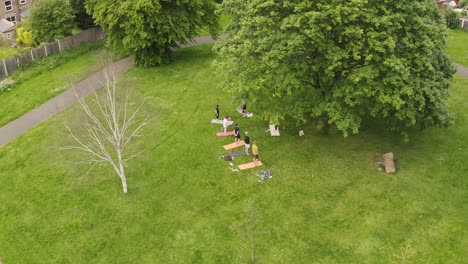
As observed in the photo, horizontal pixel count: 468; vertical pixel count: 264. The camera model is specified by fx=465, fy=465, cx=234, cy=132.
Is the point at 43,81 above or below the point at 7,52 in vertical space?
below

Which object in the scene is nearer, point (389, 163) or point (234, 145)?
point (389, 163)

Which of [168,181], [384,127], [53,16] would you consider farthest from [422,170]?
[53,16]

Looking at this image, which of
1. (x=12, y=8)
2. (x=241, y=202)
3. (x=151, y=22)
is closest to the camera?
(x=241, y=202)

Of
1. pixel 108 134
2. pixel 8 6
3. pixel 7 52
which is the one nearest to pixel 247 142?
pixel 108 134

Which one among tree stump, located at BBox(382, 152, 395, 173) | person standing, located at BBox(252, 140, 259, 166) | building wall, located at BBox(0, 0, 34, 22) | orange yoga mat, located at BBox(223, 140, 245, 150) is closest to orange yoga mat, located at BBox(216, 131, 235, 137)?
orange yoga mat, located at BBox(223, 140, 245, 150)

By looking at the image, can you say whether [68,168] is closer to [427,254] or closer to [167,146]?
[167,146]

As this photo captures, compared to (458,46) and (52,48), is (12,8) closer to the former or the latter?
(52,48)

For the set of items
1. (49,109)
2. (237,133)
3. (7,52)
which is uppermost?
(7,52)
